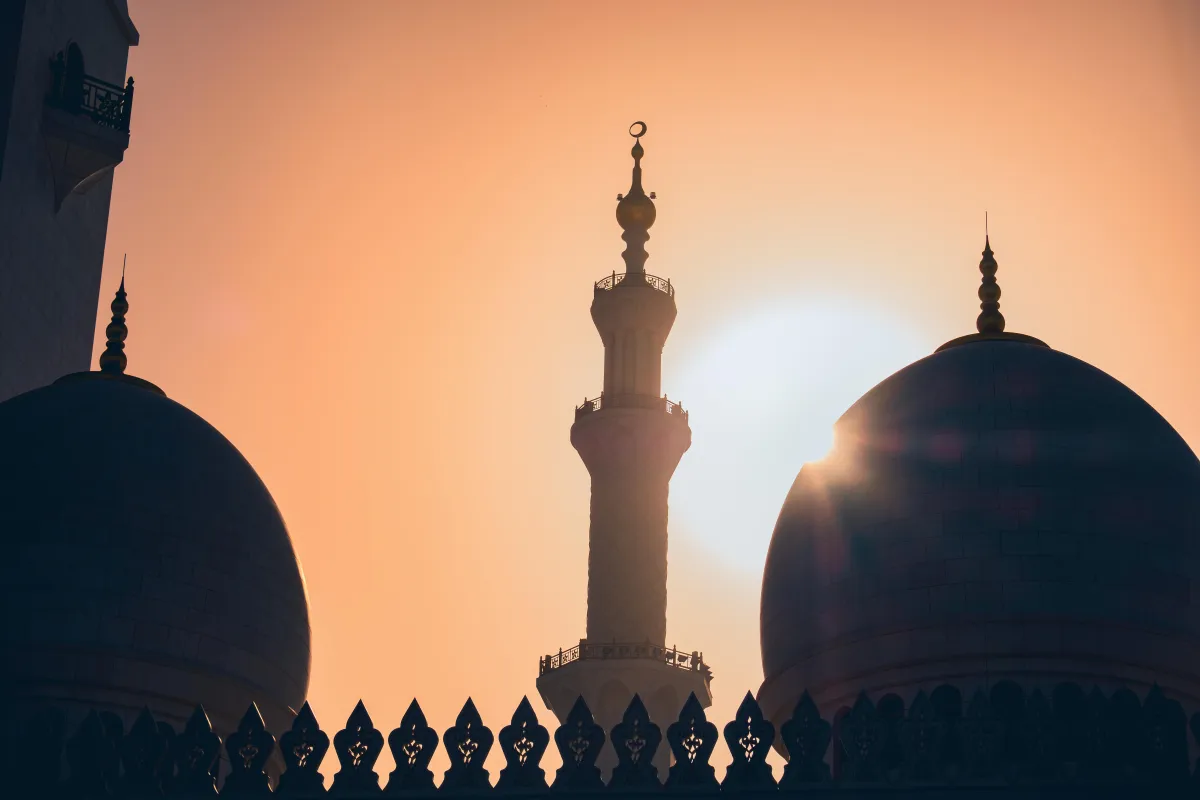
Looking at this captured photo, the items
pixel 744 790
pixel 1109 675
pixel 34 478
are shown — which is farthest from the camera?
pixel 34 478

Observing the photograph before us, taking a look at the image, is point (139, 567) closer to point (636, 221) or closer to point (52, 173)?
point (52, 173)

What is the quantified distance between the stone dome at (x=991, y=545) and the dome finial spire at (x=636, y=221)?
12.3 meters

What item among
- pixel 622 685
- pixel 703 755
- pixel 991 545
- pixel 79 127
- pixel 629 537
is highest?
pixel 79 127

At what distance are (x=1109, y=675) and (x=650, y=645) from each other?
11.5 m

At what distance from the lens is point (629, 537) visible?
27.5 metres

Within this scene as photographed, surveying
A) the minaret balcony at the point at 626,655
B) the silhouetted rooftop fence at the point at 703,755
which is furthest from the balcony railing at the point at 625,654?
the silhouetted rooftop fence at the point at 703,755

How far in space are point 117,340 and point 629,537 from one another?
9631mm

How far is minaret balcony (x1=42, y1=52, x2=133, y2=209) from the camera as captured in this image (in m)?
20.5

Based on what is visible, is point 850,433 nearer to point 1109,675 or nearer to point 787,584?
point 787,584

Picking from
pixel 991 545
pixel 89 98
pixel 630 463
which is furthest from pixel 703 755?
pixel 630 463

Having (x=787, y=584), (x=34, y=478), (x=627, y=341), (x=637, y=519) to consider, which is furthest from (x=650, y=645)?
(x=34, y=478)

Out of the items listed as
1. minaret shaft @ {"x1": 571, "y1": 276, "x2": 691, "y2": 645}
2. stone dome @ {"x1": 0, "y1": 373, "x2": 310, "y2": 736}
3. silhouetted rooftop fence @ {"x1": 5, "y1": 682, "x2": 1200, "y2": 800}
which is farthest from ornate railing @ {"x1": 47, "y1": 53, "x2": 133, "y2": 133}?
minaret shaft @ {"x1": 571, "y1": 276, "x2": 691, "y2": 645}

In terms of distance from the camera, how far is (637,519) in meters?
27.7

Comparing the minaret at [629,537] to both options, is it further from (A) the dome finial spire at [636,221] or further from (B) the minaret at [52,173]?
(B) the minaret at [52,173]
